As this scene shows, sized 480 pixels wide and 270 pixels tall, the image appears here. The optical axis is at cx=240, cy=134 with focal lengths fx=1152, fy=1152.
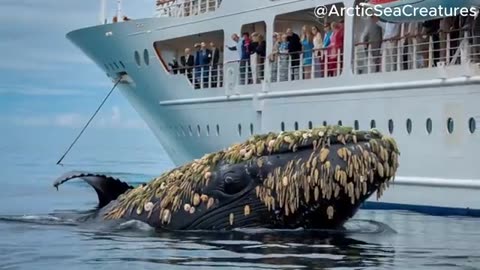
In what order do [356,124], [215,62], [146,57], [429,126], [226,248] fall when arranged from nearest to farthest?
[226,248], [429,126], [356,124], [215,62], [146,57]

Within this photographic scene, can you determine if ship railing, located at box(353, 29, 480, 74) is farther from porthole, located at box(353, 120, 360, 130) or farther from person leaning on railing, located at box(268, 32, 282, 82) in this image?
person leaning on railing, located at box(268, 32, 282, 82)

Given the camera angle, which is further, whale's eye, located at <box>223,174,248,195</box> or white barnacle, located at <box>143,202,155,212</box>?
white barnacle, located at <box>143,202,155,212</box>

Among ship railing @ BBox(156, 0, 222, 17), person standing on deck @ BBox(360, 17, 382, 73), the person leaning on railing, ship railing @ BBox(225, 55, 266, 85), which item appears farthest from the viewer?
ship railing @ BBox(156, 0, 222, 17)

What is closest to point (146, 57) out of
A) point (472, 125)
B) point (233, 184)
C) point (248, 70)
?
point (248, 70)

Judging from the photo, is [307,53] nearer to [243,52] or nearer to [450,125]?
[243,52]

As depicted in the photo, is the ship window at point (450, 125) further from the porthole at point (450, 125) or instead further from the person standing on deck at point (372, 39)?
the person standing on deck at point (372, 39)

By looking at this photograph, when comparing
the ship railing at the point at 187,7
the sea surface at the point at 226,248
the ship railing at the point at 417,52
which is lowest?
the sea surface at the point at 226,248

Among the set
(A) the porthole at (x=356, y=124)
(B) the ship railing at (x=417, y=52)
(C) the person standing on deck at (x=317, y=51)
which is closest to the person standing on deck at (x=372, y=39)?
(B) the ship railing at (x=417, y=52)

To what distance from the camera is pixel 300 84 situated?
25.7 meters

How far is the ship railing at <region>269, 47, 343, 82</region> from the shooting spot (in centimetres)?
2484

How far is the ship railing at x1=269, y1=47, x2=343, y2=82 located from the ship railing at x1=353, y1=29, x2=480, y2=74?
658 mm

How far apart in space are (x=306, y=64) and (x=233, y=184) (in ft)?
48.2

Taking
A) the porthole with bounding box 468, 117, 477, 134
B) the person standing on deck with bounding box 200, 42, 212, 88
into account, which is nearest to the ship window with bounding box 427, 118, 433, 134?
the porthole with bounding box 468, 117, 477, 134

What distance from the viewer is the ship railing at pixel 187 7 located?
30.5m
